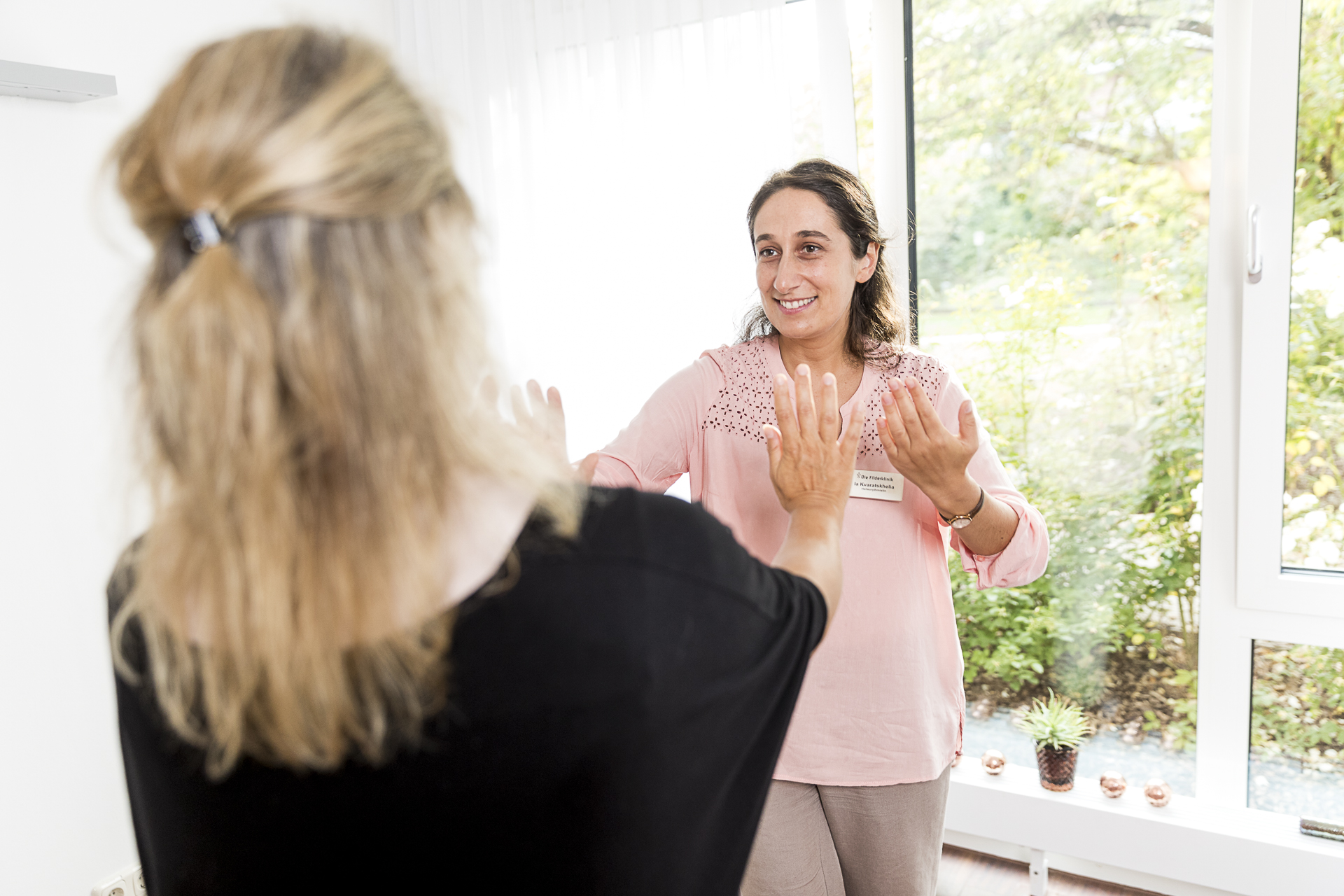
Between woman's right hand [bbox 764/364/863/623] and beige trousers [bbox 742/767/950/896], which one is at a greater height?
woman's right hand [bbox 764/364/863/623]

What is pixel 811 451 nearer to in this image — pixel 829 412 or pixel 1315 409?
pixel 829 412

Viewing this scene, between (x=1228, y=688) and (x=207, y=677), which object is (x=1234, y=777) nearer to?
(x=1228, y=688)

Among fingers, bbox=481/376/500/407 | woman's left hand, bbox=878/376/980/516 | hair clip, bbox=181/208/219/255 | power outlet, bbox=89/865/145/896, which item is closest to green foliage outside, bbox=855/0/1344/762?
woman's left hand, bbox=878/376/980/516

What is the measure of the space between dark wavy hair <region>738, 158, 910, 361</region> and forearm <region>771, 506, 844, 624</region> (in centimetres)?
71

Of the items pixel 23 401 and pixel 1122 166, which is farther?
pixel 1122 166

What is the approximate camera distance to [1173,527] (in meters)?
2.29

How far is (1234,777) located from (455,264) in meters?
2.48

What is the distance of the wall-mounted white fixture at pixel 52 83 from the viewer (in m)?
1.80

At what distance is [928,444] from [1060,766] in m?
1.45

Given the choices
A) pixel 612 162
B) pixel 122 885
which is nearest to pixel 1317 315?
pixel 612 162

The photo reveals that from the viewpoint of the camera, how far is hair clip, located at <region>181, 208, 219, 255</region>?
603mm

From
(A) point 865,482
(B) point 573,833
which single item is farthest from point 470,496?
(A) point 865,482

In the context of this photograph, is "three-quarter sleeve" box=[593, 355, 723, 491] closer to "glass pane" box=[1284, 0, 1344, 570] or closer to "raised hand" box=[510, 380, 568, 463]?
"raised hand" box=[510, 380, 568, 463]

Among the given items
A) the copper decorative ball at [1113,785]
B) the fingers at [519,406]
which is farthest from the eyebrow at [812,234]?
the copper decorative ball at [1113,785]
